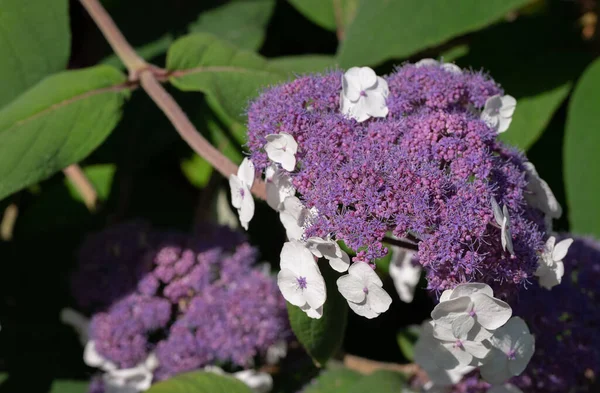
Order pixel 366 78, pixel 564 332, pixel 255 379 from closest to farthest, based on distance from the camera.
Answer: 1. pixel 366 78
2. pixel 564 332
3. pixel 255 379

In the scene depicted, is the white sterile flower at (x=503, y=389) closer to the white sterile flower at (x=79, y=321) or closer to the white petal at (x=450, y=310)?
the white petal at (x=450, y=310)

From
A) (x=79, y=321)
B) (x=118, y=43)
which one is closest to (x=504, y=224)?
(x=118, y=43)

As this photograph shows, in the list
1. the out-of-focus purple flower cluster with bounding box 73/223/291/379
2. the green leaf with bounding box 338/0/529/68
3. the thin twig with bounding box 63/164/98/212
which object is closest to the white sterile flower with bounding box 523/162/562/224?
the green leaf with bounding box 338/0/529/68

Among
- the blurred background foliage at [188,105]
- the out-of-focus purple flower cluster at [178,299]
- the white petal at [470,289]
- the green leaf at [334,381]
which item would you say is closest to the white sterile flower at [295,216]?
the white petal at [470,289]

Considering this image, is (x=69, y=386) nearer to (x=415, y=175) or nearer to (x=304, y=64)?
(x=304, y=64)

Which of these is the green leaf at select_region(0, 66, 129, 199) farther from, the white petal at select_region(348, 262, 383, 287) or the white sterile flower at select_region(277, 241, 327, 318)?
the white petal at select_region(348, 262, 383, 287)

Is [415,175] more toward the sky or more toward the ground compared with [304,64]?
more toward the sky

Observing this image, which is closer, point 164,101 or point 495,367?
point 495,367
